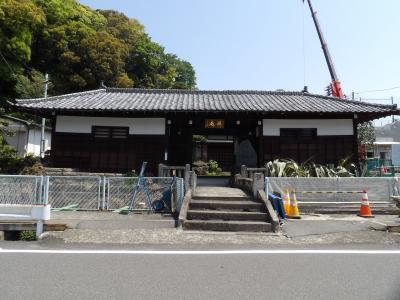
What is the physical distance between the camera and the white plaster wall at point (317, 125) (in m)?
14.1

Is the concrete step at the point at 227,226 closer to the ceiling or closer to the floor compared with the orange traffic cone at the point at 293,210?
closer to the floor

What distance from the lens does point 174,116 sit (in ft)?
47.0

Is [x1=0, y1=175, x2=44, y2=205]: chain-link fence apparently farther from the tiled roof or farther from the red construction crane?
the red construction crane

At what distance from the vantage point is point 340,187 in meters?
10.4

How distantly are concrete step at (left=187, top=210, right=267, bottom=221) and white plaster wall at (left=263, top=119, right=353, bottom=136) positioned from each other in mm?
6157

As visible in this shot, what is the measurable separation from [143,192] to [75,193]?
2.11m

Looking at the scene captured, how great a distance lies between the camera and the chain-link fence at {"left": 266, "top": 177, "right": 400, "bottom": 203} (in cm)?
1040

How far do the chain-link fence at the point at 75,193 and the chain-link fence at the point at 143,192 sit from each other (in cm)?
37

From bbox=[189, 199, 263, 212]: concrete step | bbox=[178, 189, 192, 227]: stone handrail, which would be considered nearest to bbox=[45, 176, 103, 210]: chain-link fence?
bbox=[178, 189, 192, 227]: stone handrail

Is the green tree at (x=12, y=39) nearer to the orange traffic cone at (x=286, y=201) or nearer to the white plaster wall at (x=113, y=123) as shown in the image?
the white plaster wall at (x=113, y=123)

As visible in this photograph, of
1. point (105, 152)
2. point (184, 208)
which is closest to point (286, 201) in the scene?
point (184, 208)

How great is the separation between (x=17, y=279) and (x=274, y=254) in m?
4.41

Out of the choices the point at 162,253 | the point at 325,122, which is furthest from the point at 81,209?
the point at 325,122

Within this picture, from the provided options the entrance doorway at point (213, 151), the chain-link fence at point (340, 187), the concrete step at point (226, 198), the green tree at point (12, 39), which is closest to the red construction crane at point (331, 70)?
the entrance doorway at point (213, 151)
